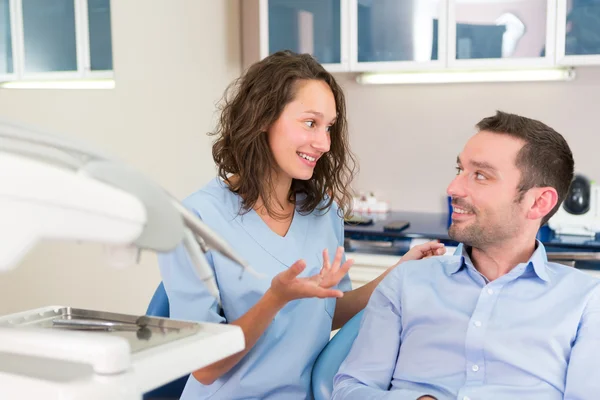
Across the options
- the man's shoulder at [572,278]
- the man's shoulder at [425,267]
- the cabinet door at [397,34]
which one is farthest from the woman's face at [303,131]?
the cabinet door at [397,34]

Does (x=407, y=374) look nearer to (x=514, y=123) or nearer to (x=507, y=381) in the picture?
(x=507, y=381)

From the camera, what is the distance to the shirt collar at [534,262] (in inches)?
61.4

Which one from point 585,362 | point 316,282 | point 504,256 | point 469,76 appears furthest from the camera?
point 469,76

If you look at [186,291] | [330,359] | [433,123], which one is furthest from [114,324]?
[433,123]

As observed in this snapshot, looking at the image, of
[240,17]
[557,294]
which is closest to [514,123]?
[557,294]

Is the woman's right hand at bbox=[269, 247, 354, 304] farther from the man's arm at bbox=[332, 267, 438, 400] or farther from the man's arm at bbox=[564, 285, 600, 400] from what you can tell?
the man's arm at bbox=[564, 285, 600, 400]

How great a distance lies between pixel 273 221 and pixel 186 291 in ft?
1.00

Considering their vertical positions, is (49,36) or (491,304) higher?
(49,36)

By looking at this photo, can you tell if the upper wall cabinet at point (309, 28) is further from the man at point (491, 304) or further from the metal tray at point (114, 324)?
the metal tray at point (114, 324)

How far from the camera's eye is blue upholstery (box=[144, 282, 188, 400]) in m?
1.66

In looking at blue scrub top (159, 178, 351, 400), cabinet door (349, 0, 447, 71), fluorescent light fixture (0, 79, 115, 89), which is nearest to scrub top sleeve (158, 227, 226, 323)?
blue scrub top (159, 178, 351, 400)

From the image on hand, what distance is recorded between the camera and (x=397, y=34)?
312 cm

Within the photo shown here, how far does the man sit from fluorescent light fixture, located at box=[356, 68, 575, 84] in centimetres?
155

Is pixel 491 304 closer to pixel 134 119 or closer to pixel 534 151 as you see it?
pixel 534 151
